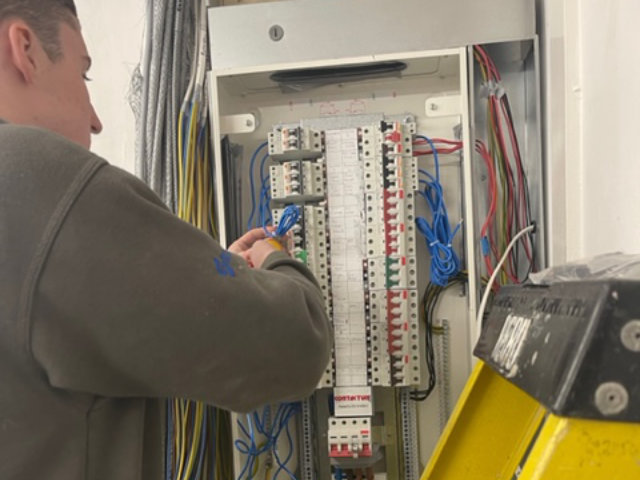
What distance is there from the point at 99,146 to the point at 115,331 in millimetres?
1462

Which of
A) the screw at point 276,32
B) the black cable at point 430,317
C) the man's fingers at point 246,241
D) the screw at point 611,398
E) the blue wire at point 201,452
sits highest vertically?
the screw at point 276,32

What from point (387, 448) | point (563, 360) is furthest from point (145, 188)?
point (387, 448)

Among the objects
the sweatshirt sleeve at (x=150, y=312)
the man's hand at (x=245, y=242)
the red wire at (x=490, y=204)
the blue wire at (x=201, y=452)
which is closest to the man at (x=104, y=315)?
the sweatshirt sleeve at (x=150, y=312)

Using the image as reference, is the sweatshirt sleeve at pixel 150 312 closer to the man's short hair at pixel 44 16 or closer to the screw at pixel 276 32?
the man's short hair at pixel 44 16

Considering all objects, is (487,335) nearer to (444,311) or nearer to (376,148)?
(376,148)

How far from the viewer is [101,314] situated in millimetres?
604

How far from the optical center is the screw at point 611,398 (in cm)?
38

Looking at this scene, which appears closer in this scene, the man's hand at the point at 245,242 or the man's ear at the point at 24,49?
the man's ear at the point at 24,49

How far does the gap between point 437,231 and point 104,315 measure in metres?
1.14

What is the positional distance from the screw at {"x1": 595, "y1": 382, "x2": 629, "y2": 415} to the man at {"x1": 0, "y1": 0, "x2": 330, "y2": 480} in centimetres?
39

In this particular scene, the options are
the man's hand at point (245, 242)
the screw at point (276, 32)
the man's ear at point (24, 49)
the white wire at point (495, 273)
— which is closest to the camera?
the man's ear at point (24, 49)

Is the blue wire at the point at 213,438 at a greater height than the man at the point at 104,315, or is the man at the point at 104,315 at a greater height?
the man at the point at 104,315

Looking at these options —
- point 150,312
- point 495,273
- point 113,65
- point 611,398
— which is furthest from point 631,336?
point 113,65

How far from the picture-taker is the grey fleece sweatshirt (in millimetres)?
595
